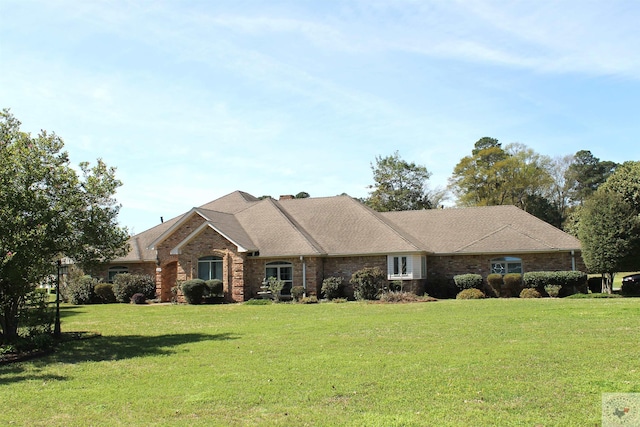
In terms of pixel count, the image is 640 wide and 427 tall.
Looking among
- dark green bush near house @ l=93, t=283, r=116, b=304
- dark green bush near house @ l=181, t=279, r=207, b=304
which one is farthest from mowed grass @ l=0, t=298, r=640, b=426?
dark green bush near house @ l=93, t=283, r=116, b=304

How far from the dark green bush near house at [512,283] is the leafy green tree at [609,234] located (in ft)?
11.2

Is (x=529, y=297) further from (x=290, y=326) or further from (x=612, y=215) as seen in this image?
(x=290, y=326)

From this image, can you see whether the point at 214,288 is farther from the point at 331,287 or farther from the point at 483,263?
the point at 483,263

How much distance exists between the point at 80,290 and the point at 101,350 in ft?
70.4

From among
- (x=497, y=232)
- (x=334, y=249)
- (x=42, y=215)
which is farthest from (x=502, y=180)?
(x=42, y=215)

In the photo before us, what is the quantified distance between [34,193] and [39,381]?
6.12 meters

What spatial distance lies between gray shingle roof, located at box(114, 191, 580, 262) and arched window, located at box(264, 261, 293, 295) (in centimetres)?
86

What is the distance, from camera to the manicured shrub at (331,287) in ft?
102

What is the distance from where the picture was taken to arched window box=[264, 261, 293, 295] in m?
32.2

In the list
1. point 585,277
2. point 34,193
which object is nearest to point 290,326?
point 34,193

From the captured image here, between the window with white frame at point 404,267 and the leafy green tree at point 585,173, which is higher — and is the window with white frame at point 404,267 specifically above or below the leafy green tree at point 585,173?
below

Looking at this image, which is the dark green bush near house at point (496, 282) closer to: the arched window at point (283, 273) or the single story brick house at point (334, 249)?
the single story brick house at point (334, 249)

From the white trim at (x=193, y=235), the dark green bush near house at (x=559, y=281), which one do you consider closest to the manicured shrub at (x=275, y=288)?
the white trim at (x=193, y=235)

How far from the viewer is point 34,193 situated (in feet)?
51.2
